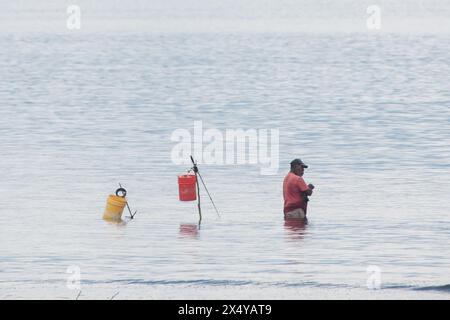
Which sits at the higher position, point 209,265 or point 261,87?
point 261,87

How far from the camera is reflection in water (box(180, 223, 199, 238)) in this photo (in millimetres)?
27484

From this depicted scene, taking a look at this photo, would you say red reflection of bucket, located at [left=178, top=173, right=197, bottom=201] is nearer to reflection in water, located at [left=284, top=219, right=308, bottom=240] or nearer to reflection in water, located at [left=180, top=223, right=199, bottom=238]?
reflection in water, located at [left=180, top=223, right=199, bottom=238]

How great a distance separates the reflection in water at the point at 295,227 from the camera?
2685 centimetres

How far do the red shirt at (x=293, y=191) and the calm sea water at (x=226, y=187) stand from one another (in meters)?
0.47

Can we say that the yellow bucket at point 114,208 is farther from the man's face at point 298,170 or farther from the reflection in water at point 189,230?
the man's face at point 298,170

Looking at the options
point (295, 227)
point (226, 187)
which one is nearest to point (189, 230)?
point (295, 227)

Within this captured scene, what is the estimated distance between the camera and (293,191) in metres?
27.1

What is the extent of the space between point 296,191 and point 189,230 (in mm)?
2559

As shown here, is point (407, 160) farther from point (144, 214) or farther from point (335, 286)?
point (335, 286)

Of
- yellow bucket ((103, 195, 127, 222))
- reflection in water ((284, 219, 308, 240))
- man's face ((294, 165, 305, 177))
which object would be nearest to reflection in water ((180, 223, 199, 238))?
yellow bucket ((103, 195, 127, 222))

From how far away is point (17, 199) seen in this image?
114ft

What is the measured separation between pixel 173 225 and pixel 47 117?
41.3 metres

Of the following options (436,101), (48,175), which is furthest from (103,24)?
(48,175)

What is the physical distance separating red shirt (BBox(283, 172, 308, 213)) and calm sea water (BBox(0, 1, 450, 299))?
0.47 m
